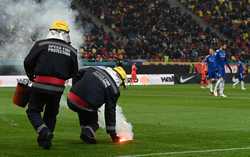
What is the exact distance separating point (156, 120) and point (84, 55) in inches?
1205

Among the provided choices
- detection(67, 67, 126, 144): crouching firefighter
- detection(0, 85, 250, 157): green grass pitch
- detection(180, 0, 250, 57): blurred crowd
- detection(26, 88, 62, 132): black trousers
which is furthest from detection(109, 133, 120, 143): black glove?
→ detection(180, 0, 250, 57): blurred crowd

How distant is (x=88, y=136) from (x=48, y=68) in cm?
158

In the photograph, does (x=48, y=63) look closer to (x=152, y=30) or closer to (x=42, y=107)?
(x=42, y=107)

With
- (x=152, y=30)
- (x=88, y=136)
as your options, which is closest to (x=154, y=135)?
(x=88, y=136)

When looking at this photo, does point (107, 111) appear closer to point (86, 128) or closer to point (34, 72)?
point (86, 128)

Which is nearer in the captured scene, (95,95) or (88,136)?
(95,95)

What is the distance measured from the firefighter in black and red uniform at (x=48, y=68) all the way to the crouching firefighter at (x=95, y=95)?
0.63 m

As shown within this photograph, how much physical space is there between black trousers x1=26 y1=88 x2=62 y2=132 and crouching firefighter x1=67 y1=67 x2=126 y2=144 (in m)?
0.65

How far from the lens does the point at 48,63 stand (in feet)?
39.0

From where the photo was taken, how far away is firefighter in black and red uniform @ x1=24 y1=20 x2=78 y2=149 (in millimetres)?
11867

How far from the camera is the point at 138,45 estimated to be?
179 feet

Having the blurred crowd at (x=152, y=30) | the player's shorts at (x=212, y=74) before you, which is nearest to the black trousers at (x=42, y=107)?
the player's shorts at (x=212, y=74)

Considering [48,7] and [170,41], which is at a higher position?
[48,7]

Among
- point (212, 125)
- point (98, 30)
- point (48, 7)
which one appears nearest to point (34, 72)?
point (212, 125)
